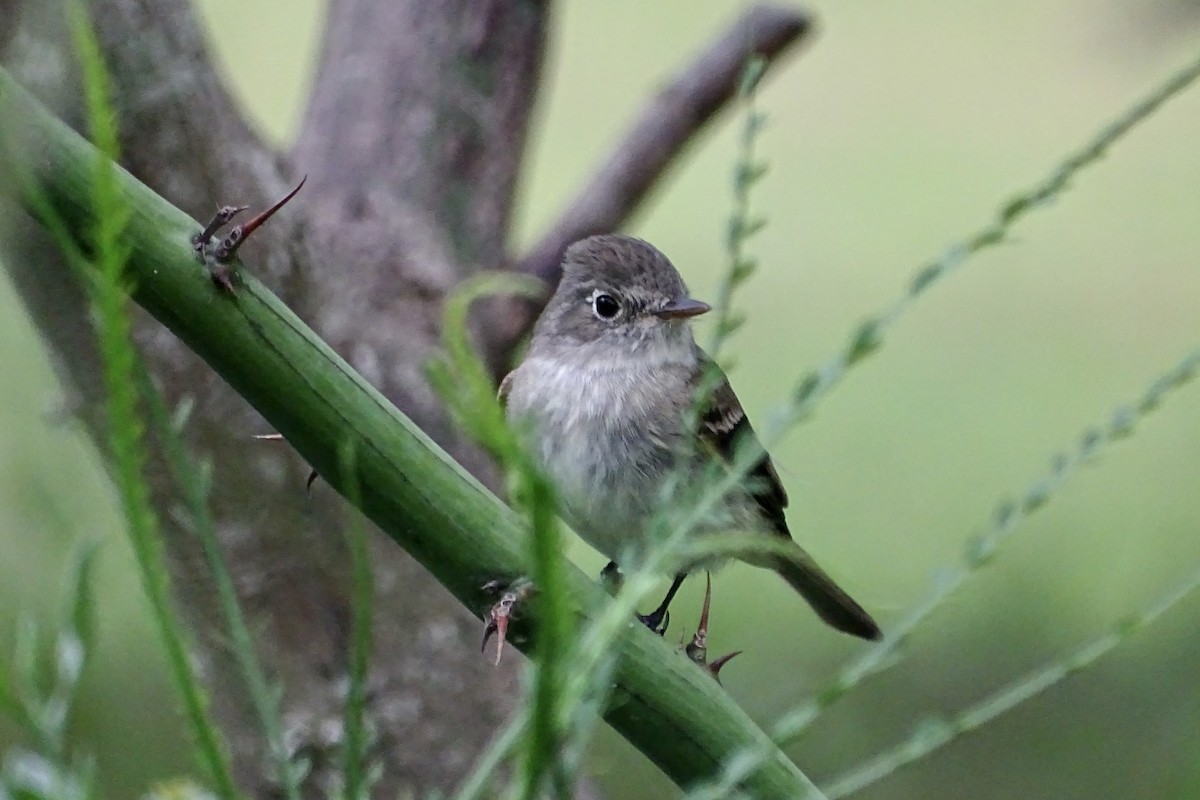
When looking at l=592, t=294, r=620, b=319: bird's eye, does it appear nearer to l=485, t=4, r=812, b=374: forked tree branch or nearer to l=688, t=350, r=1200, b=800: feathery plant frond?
l=485, t=4, r=812, b=374: forked tree branch

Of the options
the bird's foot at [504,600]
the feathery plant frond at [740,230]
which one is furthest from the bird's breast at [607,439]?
the feathery plant frond at [740,230]

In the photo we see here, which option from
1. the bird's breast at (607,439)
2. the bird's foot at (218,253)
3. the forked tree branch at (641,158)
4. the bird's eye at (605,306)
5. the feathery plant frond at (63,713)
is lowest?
the feathery plant frond at (63,713)

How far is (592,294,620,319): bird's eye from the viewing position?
6.17 ft

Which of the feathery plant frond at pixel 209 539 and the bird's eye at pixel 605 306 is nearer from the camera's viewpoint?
the feathery plant frond at pixel 209 539

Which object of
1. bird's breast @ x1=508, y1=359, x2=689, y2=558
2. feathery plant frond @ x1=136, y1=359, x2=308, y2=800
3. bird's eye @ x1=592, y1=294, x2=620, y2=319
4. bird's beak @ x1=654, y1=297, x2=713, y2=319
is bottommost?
feathery plant frond @ x1=136, y1=359, x2=308, y2=800

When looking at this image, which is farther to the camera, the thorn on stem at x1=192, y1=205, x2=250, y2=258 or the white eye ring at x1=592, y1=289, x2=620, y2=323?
the white eye ring at x1=592, y1=289, x2=620, y2=323

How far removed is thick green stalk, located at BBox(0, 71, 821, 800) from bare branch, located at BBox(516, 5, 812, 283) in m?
1.77

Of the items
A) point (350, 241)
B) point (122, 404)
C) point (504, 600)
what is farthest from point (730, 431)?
point (122, 404)

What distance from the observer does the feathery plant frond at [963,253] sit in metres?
0.37

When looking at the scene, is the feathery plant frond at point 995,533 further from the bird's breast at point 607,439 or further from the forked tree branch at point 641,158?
the forked tree branch at point 641,158

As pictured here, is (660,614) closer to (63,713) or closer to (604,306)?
(604,306)

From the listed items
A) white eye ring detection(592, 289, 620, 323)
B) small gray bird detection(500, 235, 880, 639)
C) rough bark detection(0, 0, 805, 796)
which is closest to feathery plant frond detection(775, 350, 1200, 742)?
rough bark detection(0, 0, 805, 796)

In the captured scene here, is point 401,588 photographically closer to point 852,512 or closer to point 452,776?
point 452,776

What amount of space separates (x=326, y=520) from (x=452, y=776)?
1.27ft
